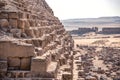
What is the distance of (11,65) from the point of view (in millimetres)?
8445

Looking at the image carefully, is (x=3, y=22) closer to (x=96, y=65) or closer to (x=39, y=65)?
(x=39, y=65)

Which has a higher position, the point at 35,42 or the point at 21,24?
the point at 21,24

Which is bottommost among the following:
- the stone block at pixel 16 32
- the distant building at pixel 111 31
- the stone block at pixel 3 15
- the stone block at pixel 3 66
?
the distant building at pixel 111 31

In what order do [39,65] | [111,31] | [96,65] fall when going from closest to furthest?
[39,65] → [96,65] → [111,31]

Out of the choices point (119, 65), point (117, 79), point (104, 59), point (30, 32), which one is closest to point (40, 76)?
point (30, 32)

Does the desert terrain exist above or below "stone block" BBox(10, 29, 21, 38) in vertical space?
below

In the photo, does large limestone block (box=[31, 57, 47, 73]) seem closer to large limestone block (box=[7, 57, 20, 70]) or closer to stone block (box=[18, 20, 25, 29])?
large limestone block (box=[7, 57, 20, 70])

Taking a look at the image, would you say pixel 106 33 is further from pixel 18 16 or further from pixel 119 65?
pixel 18 16

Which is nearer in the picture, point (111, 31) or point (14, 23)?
point (14, 23)

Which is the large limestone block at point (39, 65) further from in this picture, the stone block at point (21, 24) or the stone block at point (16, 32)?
the stone block at point (21, 24)

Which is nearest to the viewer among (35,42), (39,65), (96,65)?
(39,65)

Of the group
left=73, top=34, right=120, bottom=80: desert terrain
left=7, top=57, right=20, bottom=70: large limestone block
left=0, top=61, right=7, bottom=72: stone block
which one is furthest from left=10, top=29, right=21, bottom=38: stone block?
left=73, top=34, right=120, bottom=80: desert terrain

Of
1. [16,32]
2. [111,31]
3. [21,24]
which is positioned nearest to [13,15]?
[21,24]

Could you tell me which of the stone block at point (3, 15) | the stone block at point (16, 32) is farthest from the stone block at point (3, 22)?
the stone block at point (16, 32)
